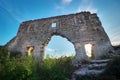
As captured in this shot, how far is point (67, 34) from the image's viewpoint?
590 inches

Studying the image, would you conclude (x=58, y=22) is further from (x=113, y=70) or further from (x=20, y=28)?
(x=113, y=70)

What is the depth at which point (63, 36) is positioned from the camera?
50.3 feet

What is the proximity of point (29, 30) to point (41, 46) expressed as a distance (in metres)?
3.30

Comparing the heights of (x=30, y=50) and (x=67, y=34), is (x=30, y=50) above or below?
below

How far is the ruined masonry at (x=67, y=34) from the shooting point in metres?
13.5

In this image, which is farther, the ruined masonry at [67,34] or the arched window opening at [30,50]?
the arched window opening at [30,50]

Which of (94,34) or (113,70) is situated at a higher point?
(94,34)

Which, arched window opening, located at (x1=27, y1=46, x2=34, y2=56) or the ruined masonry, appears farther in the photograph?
arched window opening, located at (x1=27, y1=46, x2=34, y2=56)

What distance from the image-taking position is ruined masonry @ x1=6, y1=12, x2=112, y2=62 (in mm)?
13477

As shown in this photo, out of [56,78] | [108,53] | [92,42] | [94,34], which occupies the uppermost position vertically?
[94,34]

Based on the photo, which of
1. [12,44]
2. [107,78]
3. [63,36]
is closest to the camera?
[107,78]

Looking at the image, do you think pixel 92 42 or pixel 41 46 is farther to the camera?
pixel 41 46

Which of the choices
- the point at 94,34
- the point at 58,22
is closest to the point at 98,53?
the point at 94,34

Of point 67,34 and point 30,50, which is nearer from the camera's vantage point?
point 67,34
